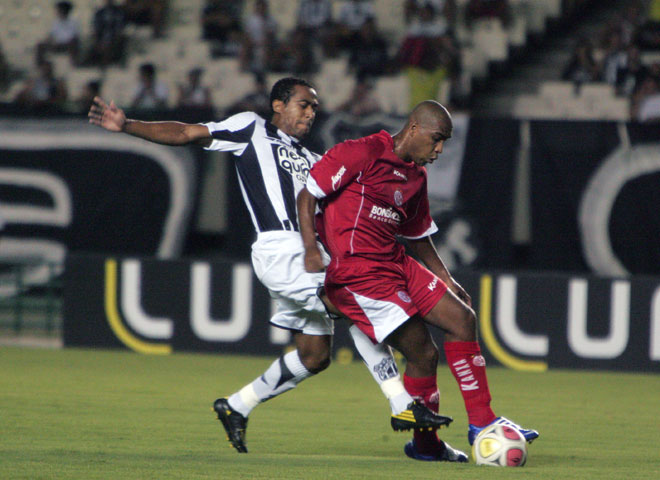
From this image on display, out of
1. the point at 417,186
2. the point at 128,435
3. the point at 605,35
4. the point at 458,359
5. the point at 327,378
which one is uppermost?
the point at 605,35

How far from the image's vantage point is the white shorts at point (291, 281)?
220 inches

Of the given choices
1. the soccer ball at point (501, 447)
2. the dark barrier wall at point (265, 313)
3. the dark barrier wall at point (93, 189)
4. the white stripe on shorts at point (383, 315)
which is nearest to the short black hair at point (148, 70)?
the dark barrier wall at point (93, 189)

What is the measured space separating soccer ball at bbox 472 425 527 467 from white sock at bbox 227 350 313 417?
3.40 feet

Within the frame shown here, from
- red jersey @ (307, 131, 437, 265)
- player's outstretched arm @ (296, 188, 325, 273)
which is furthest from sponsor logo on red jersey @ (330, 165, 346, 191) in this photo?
player's outstretched arm @ (296, 188, 325, 273)

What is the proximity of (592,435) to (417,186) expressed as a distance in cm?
207

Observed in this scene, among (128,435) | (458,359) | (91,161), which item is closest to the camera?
(458,359)

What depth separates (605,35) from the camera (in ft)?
45.3

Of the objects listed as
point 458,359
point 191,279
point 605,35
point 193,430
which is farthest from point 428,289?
point 605,35

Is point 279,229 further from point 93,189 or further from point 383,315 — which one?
point 93,189

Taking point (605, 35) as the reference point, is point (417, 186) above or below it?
below

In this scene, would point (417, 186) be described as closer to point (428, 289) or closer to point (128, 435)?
point (428, 289)

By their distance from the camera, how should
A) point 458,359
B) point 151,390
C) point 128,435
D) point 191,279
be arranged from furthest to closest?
point 191,279 < point 151,390 < point 128,435 < point 458,359

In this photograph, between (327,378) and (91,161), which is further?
(91,161)

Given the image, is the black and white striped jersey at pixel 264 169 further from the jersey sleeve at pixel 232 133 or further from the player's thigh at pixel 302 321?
the player's thigh at pixel 302 321
